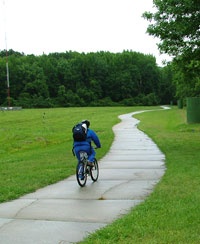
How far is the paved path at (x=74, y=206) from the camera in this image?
227 inches

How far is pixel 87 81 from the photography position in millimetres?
125375

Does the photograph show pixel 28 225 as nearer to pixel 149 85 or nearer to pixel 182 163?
pixel 182 163

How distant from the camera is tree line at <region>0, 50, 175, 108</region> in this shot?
114375mm

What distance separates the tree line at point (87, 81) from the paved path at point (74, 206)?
9810 centimetres

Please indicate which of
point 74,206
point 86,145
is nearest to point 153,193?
point 74,206

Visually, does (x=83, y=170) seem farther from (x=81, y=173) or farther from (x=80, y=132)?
(x=80, y=132)

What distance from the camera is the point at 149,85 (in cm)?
12350

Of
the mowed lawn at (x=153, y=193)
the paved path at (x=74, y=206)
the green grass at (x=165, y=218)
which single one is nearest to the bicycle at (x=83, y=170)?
the paved path at (x=74, y=206)

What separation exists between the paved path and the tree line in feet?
322

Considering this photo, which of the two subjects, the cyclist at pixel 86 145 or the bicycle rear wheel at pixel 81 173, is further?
the cyclist at pixel 86 145

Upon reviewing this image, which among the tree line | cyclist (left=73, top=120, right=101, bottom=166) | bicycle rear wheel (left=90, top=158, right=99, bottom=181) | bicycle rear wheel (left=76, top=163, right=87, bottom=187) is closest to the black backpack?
cyclist (left=73, top=120, right=101, bottom=166)

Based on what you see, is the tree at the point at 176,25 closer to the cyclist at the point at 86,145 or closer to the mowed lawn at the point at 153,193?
the mowed lawn at the point at 153,193

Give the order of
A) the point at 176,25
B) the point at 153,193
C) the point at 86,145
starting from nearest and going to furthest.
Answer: the point at 153,193, the point at 86,145, the point at 176,25

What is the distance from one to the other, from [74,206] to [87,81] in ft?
390
